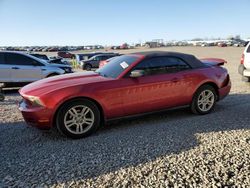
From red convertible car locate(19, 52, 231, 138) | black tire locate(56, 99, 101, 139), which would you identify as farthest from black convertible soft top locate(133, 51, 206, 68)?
black tire locate(56, 99, 101, 139)

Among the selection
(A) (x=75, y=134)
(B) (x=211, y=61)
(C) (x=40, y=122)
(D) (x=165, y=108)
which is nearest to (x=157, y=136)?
(D) (x=165, y=108)

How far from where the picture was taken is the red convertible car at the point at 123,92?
14.3 ft

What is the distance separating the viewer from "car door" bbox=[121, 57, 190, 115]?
4.82 meters

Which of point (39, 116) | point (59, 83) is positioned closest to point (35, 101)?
point (39, 116)

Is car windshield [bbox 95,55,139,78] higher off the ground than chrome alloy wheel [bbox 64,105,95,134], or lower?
higher

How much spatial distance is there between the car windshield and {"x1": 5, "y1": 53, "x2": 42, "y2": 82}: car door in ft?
17.8

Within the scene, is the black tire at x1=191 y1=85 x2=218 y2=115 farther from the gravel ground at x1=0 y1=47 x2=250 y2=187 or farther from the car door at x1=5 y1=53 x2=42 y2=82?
the car door at x1=5 y1=53 x2=42 y2=82

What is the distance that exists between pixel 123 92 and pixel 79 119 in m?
0.92

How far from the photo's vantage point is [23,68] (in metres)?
9.92

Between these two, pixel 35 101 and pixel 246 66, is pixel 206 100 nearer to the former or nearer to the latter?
pixel 35 101

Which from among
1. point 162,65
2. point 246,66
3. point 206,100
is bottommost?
point 206,100

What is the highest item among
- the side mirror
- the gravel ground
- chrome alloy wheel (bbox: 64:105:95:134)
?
the side mirror

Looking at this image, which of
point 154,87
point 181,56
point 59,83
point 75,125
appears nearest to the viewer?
point 75,125

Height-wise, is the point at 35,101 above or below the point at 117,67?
below
